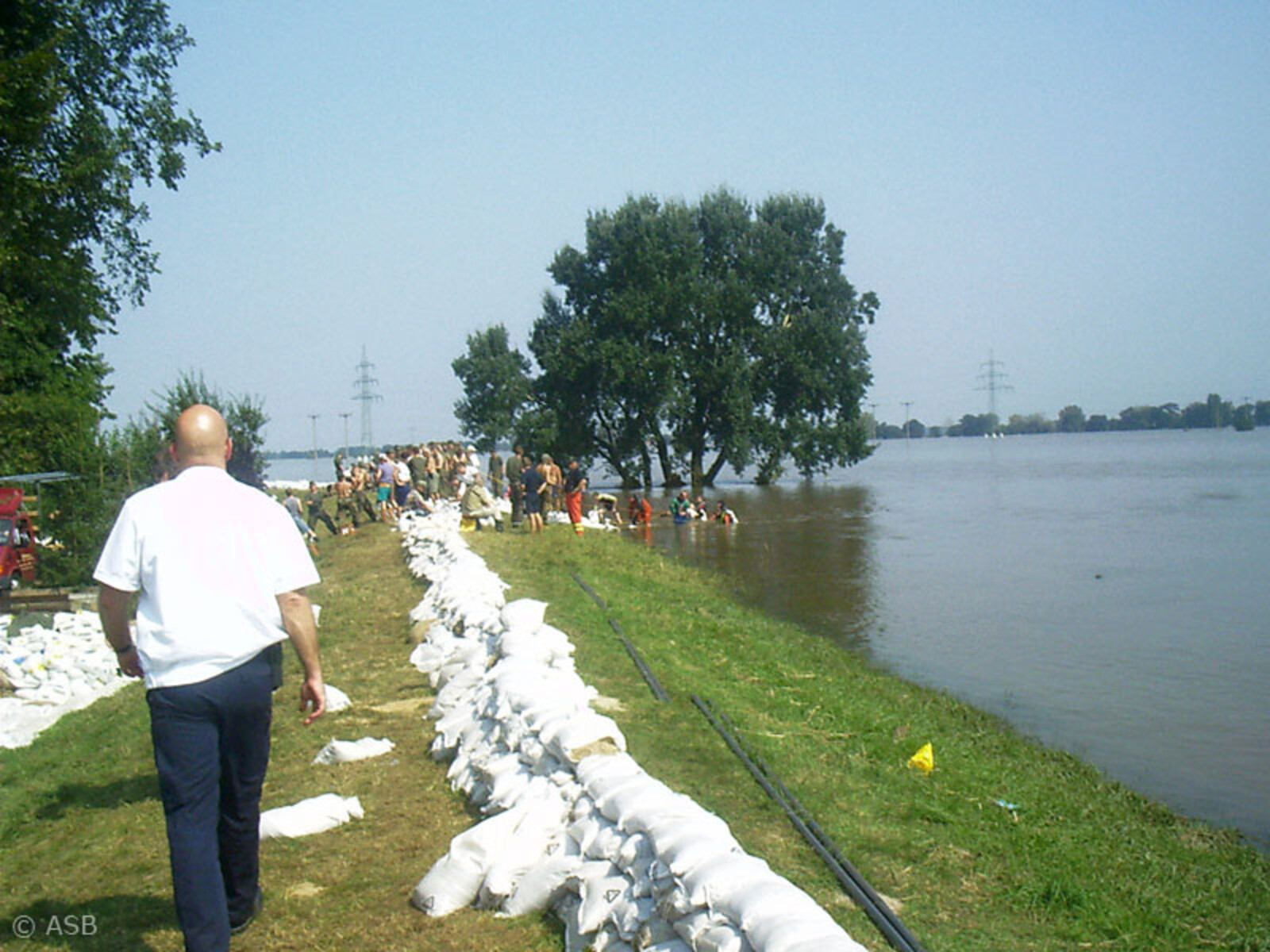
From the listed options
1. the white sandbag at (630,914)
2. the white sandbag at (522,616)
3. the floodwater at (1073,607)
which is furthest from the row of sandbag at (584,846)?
the floodwater at (1073,607)

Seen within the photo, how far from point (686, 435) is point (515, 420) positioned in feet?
23.2

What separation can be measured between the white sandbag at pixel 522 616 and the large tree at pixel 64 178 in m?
11.1

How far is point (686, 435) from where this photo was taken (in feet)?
158

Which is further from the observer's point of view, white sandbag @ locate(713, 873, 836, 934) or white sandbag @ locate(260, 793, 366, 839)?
white sandbag @ locate(260, 793, 366, 839)

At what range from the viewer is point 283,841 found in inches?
205

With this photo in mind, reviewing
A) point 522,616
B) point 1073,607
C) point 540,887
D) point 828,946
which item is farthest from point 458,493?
point 828,946

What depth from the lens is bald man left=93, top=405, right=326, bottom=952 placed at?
358 centimetres

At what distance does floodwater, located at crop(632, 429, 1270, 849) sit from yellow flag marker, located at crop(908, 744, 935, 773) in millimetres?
1878

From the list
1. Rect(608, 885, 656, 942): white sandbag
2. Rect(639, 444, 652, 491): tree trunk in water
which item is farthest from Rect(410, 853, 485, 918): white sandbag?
Rect(639, 444, 652, 491): tree trunk in water

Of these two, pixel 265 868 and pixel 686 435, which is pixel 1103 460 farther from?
pixel 265 868

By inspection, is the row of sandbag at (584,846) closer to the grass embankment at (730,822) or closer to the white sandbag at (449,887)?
the white sandbag at (449,887)

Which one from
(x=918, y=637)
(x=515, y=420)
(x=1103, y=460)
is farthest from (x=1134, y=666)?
(x=1103, y=460)

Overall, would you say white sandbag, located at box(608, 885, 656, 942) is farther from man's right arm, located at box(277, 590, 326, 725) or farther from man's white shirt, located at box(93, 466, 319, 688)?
man's white shirt, located at box(93, 466, 319, 688)

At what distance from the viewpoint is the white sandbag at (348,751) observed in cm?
647
